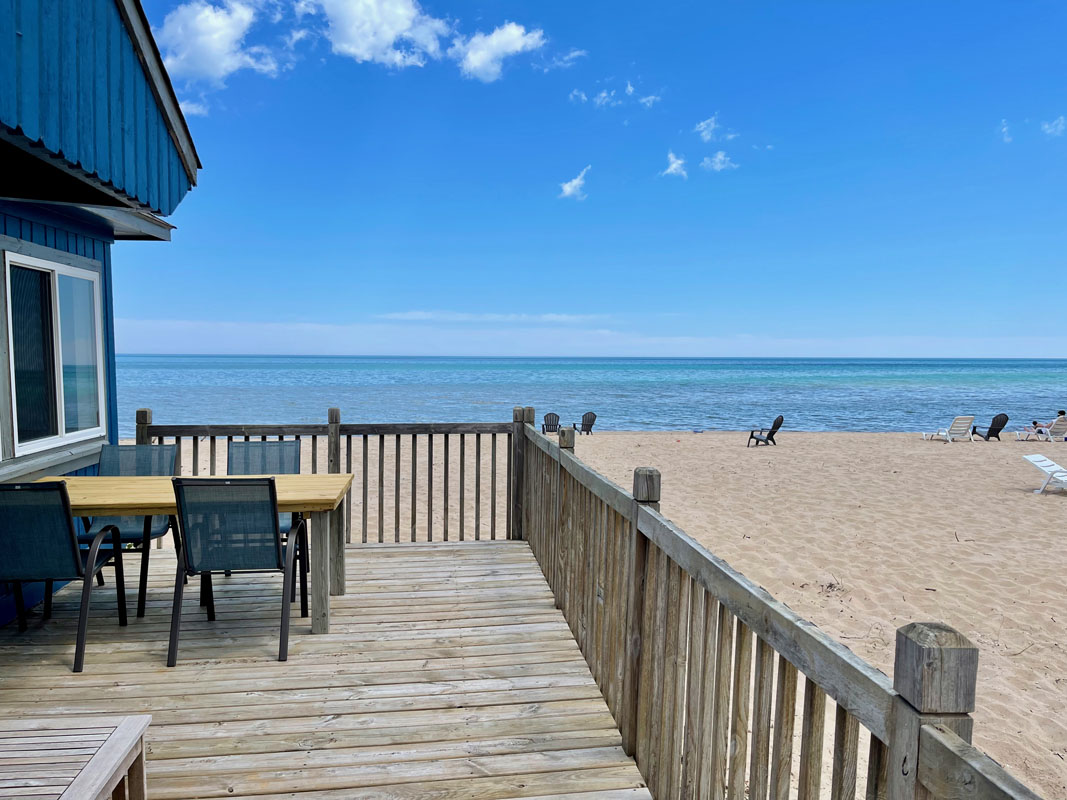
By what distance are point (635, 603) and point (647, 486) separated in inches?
18.5

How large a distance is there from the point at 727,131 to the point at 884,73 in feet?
74.2

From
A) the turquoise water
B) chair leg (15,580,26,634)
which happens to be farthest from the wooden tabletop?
the turquoise water

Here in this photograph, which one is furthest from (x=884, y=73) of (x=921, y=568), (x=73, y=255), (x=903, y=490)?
(x=73, y=255)

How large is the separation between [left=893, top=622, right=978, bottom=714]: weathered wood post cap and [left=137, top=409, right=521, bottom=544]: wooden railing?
11.8ft

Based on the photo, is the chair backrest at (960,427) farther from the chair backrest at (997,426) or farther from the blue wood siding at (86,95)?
the blue wood siding at (86,95)

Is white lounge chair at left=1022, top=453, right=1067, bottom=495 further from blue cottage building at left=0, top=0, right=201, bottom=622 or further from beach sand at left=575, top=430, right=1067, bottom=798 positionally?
blue cottage building at left=0, top=0, right=201, bottom=622

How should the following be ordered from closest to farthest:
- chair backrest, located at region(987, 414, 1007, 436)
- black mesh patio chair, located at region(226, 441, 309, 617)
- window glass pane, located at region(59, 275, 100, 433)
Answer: window glass pane, located at region(59, 275, 100, 433) → black mesh patio chair, located at region(226, 441, 309, 617) → chair backrest, located at region(987, 414, 1007, 436)

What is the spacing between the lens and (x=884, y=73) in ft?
133

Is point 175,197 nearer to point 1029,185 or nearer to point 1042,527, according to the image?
point 1042,527

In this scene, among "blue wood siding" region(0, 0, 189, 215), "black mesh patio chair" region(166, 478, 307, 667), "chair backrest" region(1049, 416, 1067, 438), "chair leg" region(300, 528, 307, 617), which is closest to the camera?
"blue wood siding" region(0, 0, 189, 215)

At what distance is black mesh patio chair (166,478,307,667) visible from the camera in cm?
311

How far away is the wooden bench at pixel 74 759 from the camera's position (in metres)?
1.41

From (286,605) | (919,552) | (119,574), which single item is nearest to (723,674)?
(286,605)

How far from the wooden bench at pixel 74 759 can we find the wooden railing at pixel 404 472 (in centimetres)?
228
